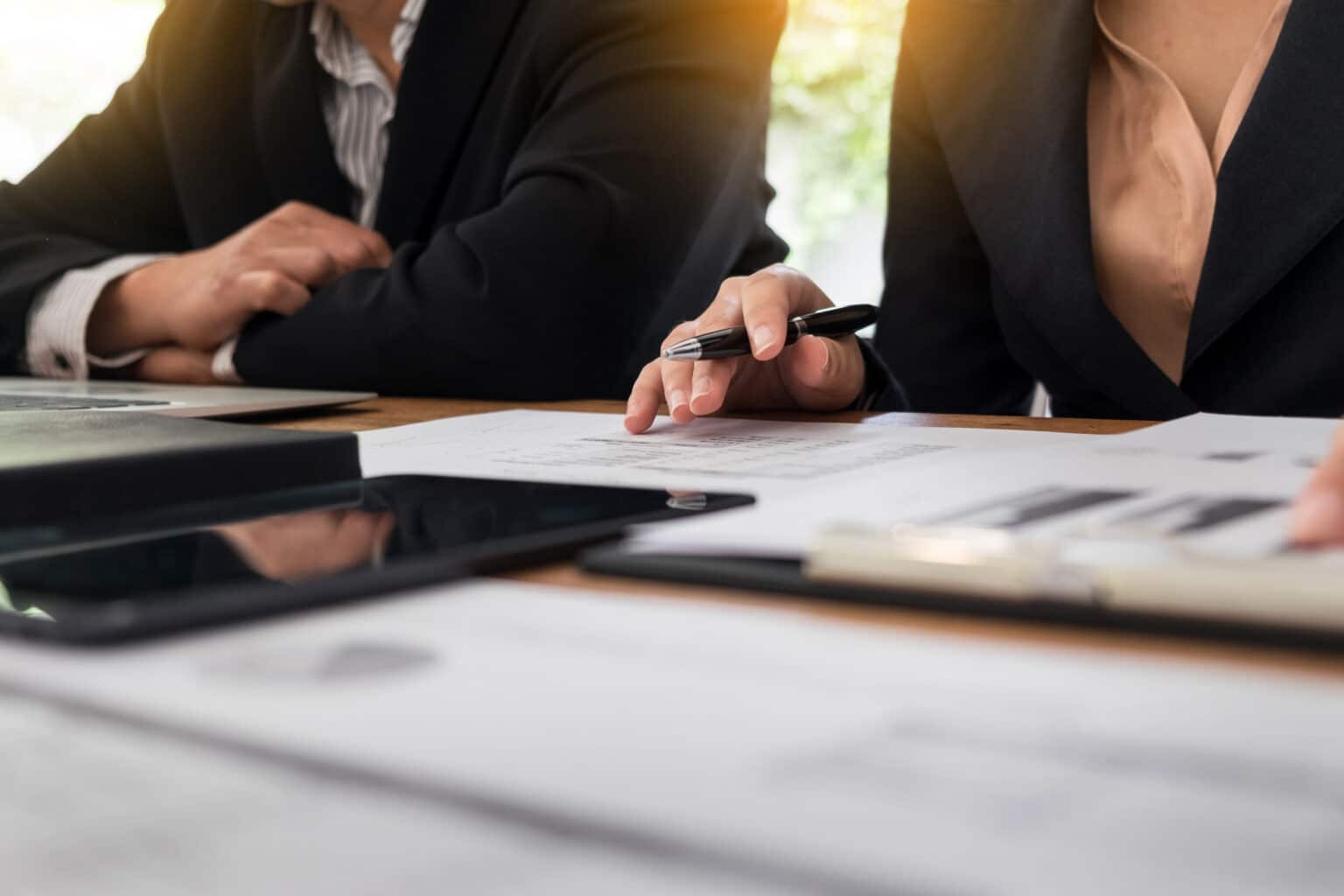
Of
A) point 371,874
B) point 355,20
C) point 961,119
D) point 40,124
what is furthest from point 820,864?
point 40,124

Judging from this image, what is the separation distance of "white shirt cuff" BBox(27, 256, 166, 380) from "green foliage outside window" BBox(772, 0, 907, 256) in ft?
10.9

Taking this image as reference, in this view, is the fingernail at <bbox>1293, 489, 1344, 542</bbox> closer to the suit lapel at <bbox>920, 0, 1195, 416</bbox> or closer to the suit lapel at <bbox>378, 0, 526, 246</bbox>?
the suit lapel at <bbox>920, 0, 1195, 416</bbox>

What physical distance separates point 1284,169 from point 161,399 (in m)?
0.84

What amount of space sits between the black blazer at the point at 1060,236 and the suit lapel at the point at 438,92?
0.46 m

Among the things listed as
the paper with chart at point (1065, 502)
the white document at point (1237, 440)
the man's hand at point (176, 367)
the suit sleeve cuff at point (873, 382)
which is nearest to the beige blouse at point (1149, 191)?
the suit sleeve cuff at point (873, 382)

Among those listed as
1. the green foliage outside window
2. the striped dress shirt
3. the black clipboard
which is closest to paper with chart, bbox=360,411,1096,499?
the black clipboard

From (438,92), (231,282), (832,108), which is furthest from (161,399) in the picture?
(832,108)

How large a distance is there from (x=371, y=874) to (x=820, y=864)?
0.21 ft

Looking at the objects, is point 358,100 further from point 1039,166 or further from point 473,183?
point 1039,166

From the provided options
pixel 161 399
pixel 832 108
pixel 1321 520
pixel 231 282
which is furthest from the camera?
pixel 832 108

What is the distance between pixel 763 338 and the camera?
0.70m

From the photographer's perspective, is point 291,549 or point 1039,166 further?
point 1039,166

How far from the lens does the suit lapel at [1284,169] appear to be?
3.09 ft

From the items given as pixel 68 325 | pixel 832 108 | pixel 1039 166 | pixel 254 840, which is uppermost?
pixel 832 108
